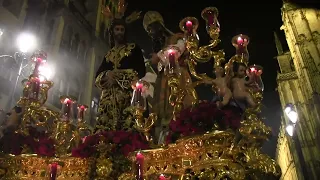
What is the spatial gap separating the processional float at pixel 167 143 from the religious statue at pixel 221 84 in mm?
98

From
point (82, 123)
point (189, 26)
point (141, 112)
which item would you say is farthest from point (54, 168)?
point (189, 26)

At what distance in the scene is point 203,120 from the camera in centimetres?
430

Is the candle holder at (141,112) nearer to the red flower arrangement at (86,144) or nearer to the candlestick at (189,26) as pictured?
the red flower arrangement at (86,144)

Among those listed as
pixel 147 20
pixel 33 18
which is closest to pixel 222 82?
pixel 147 20

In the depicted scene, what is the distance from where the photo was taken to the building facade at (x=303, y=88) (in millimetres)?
25234

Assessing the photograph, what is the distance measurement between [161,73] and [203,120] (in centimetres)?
226

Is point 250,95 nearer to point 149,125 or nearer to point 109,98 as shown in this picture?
point 149,125

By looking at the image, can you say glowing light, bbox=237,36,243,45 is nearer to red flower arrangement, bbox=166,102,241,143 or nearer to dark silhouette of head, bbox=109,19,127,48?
red flower arrangement, bbox=166,102,241,143

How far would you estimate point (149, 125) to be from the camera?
15.3ft

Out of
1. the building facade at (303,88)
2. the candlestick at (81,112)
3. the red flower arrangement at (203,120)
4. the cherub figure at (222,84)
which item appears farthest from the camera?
the building facade at (303,88)

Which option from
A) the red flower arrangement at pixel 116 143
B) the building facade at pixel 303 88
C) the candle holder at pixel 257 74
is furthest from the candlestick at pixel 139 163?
the building facade at pixel 303 88

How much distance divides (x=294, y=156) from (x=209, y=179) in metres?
26.8

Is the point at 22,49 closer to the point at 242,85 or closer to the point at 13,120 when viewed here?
the point at 13,120

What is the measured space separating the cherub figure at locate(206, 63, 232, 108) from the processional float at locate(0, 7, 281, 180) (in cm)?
11
